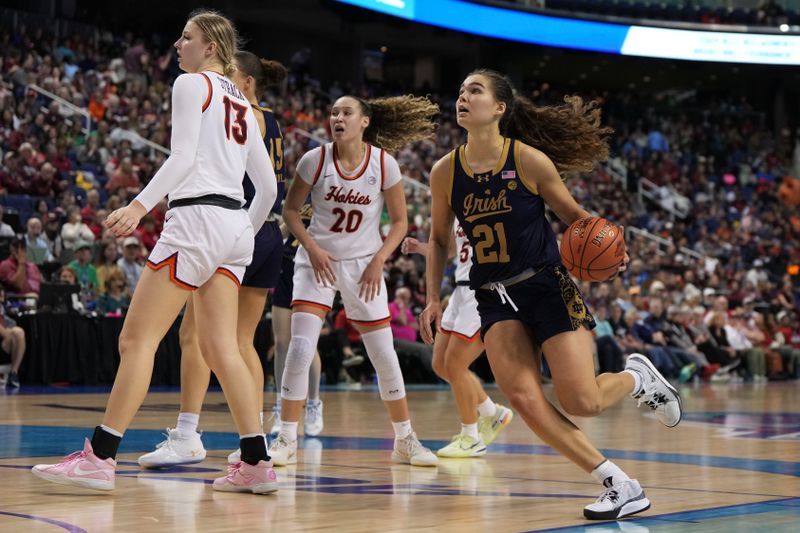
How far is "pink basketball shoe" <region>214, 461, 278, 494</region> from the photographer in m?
4.50

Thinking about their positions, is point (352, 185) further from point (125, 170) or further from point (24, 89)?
point (24, 89)

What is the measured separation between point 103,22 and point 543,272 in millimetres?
19207

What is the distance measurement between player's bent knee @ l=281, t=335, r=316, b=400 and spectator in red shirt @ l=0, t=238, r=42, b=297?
651cm

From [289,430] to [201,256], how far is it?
1628 mm

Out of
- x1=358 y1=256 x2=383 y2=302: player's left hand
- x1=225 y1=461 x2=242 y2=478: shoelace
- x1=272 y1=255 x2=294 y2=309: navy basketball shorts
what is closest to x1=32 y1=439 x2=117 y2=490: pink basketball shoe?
x1=225 y1=461 x2=242 y2=478: shoelace

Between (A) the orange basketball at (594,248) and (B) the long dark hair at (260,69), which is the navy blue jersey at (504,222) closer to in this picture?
(A) the orange basketball at (594,248)

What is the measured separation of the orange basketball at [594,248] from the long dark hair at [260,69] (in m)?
2.14

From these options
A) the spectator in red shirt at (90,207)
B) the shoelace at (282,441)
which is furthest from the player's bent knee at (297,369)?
the spectator in red shirt at (90,207)

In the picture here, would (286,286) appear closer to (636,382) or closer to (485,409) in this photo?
(485,409)

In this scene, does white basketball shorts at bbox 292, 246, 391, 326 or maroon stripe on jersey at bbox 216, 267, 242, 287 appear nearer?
maroon stripe on jersey at bbox 216, 267, 242, 287

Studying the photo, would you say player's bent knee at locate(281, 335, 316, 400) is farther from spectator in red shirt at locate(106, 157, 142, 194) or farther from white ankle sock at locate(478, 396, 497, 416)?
spectator in red shirt at locate(106, 157, 142, 194)

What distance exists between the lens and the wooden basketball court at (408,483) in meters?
3.90

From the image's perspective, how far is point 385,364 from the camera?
6191mm

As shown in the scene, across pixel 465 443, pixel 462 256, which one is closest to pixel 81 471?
pixel 465 443
